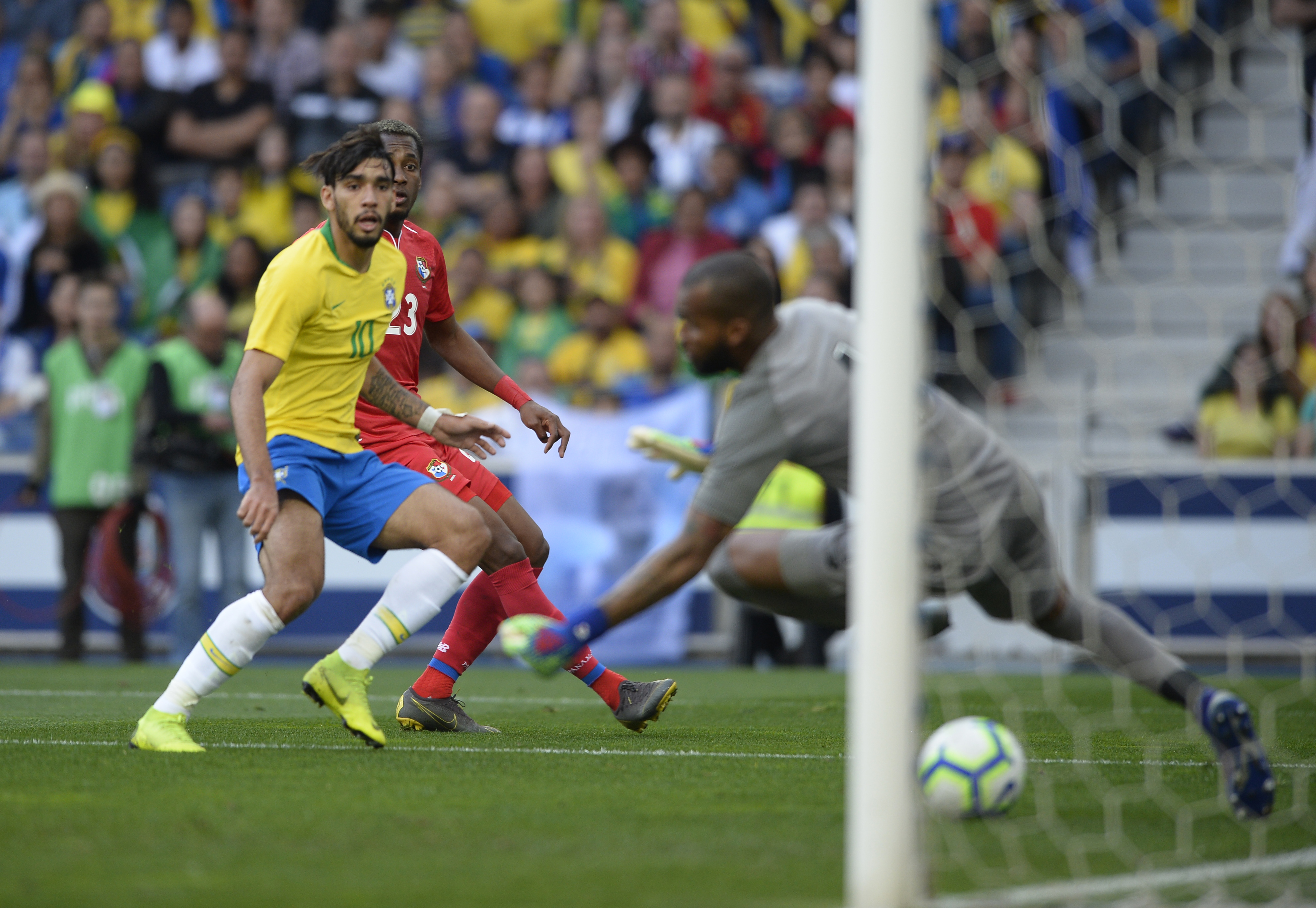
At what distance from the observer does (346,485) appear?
4.79 m

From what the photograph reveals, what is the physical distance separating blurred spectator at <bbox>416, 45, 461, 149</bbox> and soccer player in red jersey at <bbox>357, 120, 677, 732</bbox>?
22.9 ft

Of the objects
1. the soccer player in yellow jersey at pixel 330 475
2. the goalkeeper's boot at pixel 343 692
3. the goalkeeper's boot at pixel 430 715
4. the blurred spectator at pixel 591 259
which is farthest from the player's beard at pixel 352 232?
the blurred spectator at pixel 591 259

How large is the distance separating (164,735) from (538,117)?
8.82 metres

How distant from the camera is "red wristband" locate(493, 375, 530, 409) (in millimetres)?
5586

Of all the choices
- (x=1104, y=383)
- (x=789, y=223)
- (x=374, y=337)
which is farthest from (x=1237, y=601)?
(x=374, y=337)

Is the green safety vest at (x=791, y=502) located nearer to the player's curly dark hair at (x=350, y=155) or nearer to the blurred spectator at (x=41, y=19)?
the player's curly dark hair at (x=350, y=155)

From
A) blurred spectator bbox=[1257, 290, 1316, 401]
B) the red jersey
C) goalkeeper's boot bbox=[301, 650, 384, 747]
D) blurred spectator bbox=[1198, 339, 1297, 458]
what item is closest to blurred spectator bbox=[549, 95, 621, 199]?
A: blurred spectator bbox=[1198, 339, 1297, 458]

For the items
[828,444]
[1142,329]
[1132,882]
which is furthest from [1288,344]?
[1132,882]

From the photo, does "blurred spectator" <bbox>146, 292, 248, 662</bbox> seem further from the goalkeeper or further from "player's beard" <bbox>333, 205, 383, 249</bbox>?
the goalkeeper

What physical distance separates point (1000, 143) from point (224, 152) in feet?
20.2

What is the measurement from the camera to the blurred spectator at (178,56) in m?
12.7

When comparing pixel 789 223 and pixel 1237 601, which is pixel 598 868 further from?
pixel 789 223

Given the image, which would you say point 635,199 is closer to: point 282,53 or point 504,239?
→ point 504,239

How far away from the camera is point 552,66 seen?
12.8m
